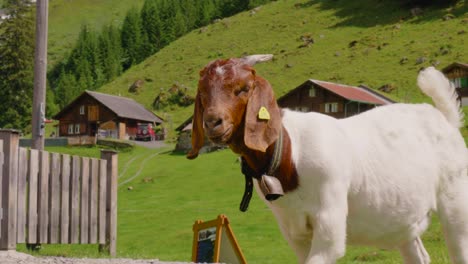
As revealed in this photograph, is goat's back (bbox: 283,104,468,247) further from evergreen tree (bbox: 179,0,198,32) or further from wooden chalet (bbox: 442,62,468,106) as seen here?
evergreen tree (bbox: 179,0,198,32)

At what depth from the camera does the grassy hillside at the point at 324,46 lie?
3416 inches

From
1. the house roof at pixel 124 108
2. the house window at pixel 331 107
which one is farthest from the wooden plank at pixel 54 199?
the house roof at pixel 124 108

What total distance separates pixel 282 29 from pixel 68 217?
11212cm

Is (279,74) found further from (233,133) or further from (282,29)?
(233,133)

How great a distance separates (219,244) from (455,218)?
216 cm

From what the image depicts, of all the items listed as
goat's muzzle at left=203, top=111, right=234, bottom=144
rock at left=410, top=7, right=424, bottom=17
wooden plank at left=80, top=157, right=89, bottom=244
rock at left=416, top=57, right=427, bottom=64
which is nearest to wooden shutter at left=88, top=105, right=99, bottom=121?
rock at left=416, top=57, right=427, bottom=64

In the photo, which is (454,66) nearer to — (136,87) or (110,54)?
(136,87)

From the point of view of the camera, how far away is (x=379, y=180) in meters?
5.50

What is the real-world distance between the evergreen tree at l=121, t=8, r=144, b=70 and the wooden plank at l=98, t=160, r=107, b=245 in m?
150

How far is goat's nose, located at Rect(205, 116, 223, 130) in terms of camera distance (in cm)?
436

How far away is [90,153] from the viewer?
69562 millimetres

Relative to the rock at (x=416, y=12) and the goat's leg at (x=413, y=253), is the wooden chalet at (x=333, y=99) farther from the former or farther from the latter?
the goat's leg at (x=413, y=253)

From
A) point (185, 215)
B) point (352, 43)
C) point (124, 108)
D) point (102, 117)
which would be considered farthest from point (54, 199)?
point (352, 43)

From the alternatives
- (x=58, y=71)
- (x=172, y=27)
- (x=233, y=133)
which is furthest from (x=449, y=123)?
(x=58, y=71)
